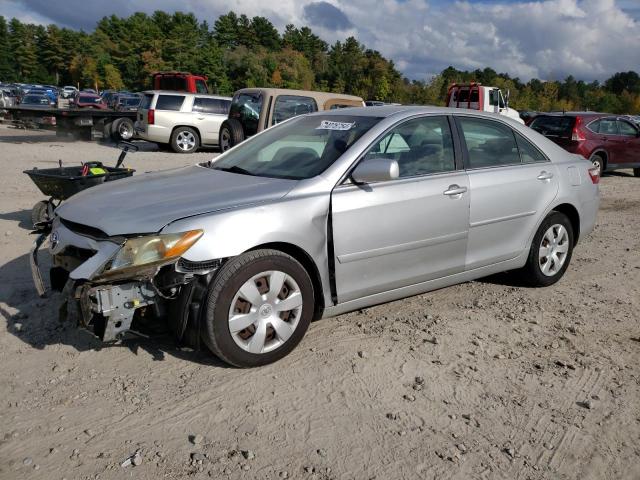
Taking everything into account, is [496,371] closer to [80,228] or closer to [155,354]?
[155,354]

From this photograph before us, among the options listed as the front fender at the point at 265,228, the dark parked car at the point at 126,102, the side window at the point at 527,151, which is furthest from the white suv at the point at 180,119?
the front fender at the point at 265,228

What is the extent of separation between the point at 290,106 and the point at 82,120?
30.8 ft

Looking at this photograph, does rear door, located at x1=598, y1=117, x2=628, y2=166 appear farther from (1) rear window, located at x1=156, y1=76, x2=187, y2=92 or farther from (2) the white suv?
(1) rear window, located at x1=156, y1=76, x2=187, y2=92

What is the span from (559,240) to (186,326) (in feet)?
11.6

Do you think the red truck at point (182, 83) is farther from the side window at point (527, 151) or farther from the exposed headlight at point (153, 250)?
the exposed headlight at point (153, 250)

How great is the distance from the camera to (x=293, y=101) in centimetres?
1102

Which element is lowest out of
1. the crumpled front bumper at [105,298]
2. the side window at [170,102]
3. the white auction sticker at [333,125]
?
the crumpled front bumper at [105,298]

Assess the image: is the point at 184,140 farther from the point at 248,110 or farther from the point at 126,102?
the point at 126,102

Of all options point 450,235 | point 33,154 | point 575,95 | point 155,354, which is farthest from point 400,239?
point 575,95

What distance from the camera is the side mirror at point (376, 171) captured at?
3689 mm

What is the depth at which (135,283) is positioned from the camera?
10.4ft

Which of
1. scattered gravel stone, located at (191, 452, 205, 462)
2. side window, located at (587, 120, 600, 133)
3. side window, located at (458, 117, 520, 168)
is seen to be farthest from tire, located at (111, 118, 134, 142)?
scattered gravel stone, located at (191, 452, 205, 462)

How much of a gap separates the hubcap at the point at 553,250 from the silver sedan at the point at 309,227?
0.05 ft

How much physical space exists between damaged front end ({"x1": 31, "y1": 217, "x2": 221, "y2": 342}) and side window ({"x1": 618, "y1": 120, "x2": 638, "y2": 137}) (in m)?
13.2
